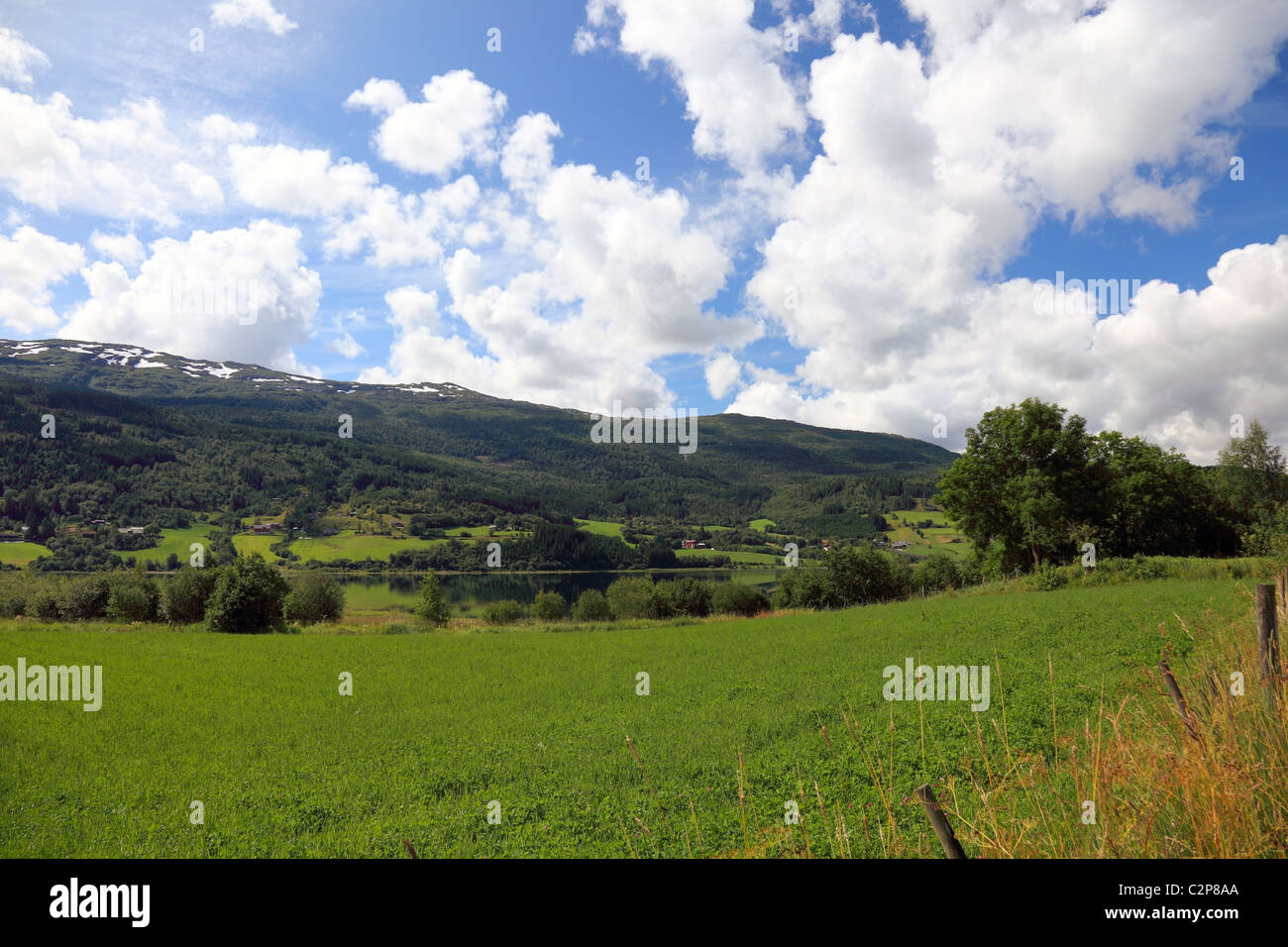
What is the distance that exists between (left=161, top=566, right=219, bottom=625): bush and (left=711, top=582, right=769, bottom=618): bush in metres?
46.8

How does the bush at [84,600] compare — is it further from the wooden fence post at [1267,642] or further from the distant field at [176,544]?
the distant field at [176,544]

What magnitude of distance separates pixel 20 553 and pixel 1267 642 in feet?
637

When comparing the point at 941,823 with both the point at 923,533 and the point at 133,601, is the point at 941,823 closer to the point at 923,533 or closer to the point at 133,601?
the point at 133,601

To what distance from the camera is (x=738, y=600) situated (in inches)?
2502

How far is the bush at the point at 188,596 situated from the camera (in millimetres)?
47000

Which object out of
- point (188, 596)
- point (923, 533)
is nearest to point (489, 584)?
point (188, 596)

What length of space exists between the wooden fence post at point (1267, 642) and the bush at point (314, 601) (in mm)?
59977

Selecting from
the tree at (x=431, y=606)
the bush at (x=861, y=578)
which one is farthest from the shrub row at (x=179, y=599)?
the bush at (x=861, y=578)

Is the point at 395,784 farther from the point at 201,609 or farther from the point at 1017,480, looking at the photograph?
the point at 201,609

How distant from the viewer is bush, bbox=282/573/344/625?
5306cm

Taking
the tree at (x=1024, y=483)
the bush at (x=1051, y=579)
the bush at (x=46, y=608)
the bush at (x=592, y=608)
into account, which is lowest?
the bush at (x=592, y=608)
